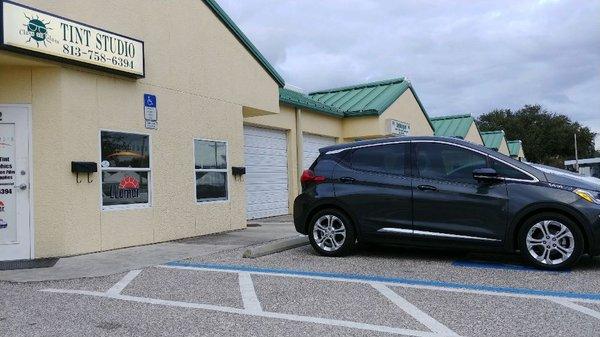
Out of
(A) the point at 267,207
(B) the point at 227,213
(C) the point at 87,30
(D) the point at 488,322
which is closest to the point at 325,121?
(A) the point at 267,207

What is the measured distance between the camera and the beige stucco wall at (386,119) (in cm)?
1889

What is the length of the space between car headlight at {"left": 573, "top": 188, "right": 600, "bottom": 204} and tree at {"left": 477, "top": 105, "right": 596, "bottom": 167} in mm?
64768

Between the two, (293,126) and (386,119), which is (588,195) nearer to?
(293,126)

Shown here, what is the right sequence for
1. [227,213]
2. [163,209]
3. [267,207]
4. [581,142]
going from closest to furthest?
[163,209]
[227,213]
[267,207]
[581,142]

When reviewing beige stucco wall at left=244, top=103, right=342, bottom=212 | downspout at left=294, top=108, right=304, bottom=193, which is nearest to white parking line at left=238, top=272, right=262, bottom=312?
beige stucco wall at left=244, top=103, right=342, bottom=212

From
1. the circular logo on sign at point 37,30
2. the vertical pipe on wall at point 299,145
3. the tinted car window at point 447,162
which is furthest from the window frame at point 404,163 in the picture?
the vertical pipe on wall at point 299,145

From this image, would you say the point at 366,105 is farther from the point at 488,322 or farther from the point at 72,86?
the point at 488,322

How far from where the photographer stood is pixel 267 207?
15039 mm

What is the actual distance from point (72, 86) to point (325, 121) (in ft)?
35.1

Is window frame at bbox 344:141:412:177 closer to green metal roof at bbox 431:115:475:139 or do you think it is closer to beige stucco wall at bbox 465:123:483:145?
green metal roof at bbox 431:115:475:139

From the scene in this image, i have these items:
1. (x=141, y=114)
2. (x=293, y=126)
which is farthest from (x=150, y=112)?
(x=293, y=126)

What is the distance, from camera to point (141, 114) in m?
9.58

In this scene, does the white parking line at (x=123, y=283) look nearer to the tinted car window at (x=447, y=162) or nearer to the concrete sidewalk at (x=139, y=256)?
the concrete sidewalk at (x=139, y=256)

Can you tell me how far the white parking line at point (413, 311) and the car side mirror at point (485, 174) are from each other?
6.74ft
